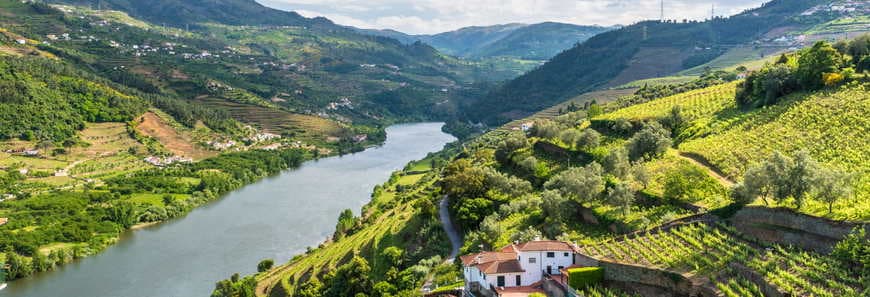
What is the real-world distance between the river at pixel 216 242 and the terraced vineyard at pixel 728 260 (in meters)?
40.8

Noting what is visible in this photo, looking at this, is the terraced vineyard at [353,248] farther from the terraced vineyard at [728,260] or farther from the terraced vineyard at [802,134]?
the terraced vineyard at [802,134]

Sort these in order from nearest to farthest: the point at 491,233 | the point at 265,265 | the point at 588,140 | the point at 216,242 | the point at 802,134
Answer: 1. the point at 802,134
2. the point at 491,233
3. the point at 588,140
4. the point at 265,265
5. the point at 216,242

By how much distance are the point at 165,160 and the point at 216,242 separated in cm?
4846

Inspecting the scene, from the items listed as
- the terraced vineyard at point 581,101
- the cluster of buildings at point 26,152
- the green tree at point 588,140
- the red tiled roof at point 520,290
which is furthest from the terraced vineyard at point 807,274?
the cluster of buildings at point 26,152

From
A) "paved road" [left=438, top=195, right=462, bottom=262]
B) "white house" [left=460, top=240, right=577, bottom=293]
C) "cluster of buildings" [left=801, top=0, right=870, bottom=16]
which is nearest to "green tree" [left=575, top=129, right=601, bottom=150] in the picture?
"paved road" [left=438, top=195, right=462, bottom=262]

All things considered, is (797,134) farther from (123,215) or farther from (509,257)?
(123,215)

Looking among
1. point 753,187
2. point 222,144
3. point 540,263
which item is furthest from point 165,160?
point 753,187

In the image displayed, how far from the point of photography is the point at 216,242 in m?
72.8

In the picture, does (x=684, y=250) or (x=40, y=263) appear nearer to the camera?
(x=684, y=250)

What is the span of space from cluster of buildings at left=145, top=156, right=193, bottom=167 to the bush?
97824mm

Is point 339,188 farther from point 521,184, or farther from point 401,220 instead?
point 521,184

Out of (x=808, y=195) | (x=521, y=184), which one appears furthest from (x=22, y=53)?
(x=808, y=195)

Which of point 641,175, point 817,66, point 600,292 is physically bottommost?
point 600,292

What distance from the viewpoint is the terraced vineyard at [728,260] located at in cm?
2342
